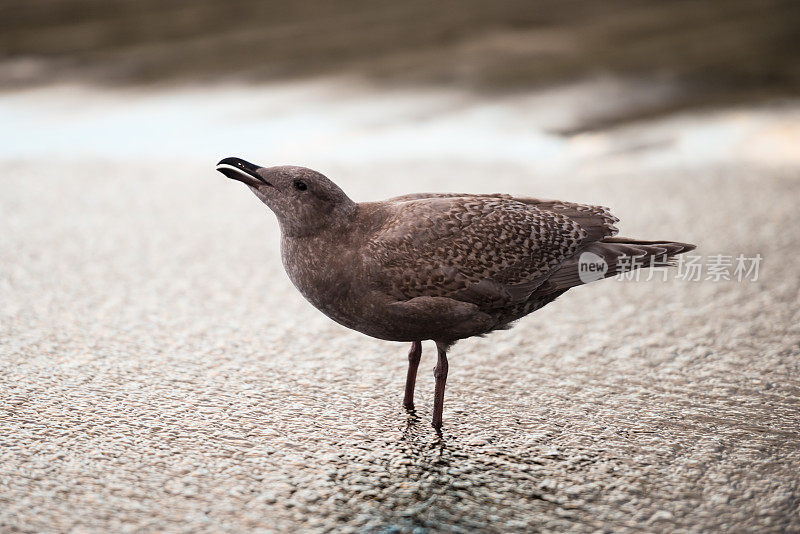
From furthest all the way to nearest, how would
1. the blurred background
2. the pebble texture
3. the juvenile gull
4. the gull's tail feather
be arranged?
1. the gull's tail feather
2. the juvenile gull
3. the blurred background
4. the pebble texture

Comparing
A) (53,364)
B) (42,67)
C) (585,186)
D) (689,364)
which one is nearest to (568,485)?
(689,364)

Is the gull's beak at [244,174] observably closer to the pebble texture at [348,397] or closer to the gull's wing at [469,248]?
the gull's wing at [469,248]

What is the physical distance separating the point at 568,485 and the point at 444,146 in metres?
3.85

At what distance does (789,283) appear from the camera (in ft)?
15.3

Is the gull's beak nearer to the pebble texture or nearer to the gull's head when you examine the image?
the gull's head

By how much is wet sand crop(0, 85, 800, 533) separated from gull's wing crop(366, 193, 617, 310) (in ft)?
1.67

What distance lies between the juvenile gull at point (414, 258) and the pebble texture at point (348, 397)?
1.37 ft

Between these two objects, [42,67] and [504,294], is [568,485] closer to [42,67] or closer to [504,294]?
[504,294]

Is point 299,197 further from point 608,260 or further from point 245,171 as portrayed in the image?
point 608,260

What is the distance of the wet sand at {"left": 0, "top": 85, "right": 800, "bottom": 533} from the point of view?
2.77 meters

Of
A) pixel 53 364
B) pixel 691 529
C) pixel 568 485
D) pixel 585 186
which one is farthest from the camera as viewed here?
pixel 585 186

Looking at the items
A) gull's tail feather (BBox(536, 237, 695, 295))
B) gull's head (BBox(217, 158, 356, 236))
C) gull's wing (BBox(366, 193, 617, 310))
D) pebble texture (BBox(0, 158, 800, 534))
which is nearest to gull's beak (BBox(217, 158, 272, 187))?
gull's head (BBox(217, 158, 356, 236))

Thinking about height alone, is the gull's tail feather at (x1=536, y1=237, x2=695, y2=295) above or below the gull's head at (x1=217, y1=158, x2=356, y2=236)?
below

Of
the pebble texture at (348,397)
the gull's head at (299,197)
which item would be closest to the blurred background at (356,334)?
the pebble texture at (348,397)
